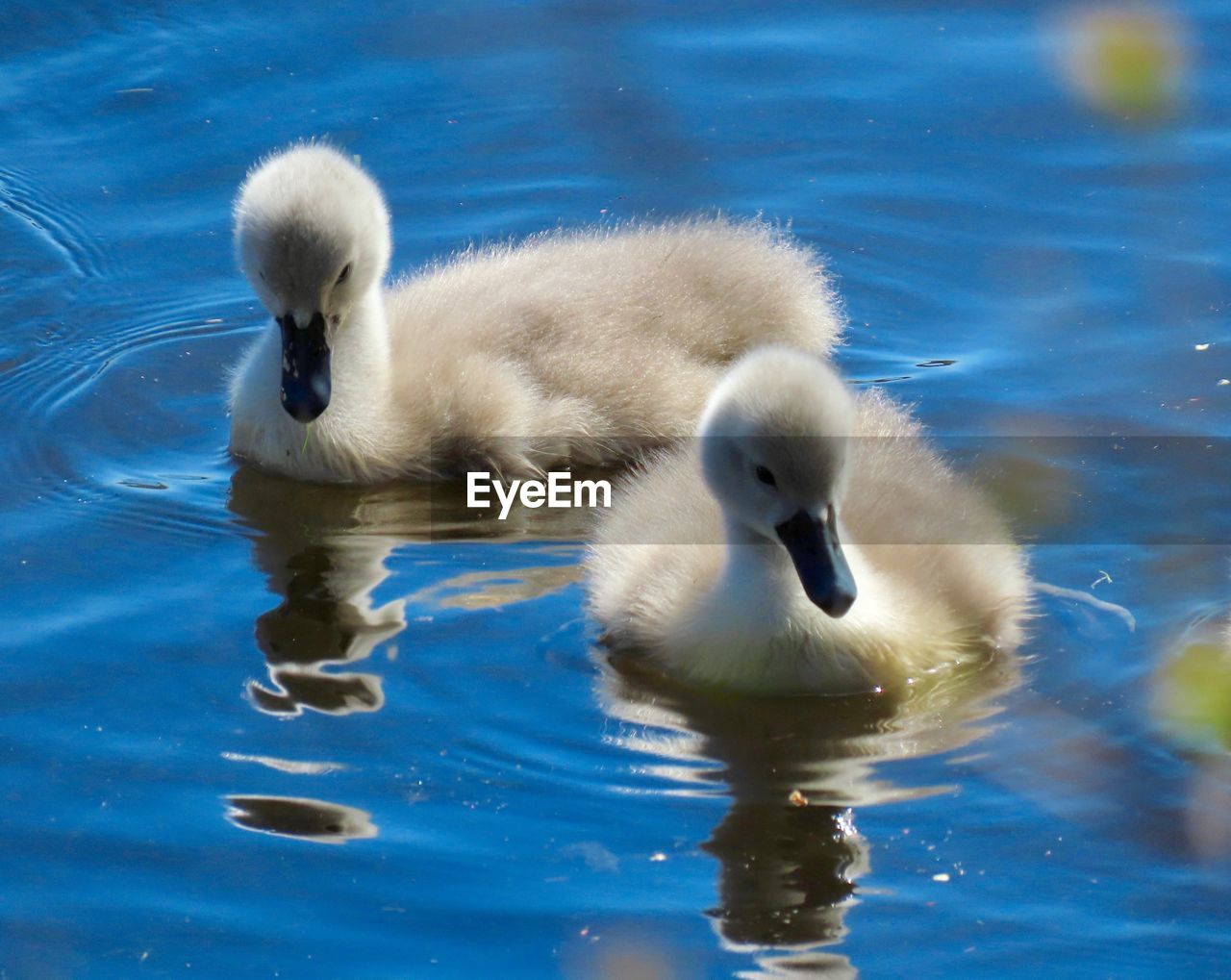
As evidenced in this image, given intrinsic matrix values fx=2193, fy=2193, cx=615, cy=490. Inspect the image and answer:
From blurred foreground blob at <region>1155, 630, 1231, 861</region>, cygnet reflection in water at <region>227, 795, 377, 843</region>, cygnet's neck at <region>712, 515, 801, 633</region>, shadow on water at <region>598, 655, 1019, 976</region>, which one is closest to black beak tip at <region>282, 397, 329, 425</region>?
shadow on water at <region>598, 655, 1019, 976</region>

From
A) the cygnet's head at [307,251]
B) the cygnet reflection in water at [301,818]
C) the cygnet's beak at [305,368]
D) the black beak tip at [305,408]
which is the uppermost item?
the cygnet's head at [307,251]

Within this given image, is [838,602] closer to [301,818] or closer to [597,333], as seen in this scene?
[301,818]

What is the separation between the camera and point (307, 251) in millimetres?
5250

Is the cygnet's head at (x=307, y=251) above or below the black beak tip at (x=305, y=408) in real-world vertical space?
above

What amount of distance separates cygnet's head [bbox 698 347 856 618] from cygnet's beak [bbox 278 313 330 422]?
125 centimetres

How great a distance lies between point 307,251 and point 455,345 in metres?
0.48

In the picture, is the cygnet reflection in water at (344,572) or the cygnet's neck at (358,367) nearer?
the cygnet reflection in water at (344,572)

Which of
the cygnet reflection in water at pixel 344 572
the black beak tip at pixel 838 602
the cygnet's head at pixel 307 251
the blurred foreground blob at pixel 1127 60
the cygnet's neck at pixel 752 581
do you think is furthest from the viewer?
the blurred foreground blob at pixel 1127 60

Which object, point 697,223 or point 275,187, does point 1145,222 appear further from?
point 275,187

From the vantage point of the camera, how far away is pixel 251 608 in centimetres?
493

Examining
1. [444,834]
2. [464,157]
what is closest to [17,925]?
[444,834]

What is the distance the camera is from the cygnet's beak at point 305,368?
5.30m

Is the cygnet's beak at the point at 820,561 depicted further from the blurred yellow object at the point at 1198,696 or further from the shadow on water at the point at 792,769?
the blurred yellow object at the point at 1198,696

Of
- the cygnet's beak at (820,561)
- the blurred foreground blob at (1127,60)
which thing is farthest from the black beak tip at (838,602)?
the blurred foreground blob at (1127,60)
